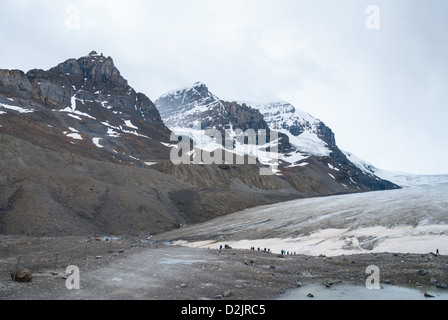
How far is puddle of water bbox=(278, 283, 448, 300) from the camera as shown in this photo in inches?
533

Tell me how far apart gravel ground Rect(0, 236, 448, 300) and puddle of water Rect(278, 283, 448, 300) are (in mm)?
736

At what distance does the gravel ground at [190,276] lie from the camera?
515 inches

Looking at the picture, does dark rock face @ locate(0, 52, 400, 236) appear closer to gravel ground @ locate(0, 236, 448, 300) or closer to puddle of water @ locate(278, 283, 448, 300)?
gravel ground @ locate(0, 236, 448, 300)

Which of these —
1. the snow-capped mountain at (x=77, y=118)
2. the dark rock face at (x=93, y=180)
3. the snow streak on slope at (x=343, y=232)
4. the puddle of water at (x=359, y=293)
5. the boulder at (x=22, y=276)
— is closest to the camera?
the puddle of water at (x=359, y=293)

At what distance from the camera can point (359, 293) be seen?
47.4 ft

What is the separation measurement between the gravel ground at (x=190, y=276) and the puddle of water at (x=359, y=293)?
0.74m

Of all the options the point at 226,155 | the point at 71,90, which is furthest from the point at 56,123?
the point at 226,155

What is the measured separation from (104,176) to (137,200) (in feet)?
49.8

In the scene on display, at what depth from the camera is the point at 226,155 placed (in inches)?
6201

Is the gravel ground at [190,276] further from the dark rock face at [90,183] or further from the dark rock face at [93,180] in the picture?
the dark rock face at [93,180]

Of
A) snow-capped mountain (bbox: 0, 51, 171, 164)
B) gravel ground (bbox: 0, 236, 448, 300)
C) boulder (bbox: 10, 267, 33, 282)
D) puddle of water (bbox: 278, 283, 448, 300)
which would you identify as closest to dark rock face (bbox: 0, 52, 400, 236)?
snow-capped mountain (bbox: 0, 51, 171, 164)

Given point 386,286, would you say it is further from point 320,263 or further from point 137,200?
point 137,200

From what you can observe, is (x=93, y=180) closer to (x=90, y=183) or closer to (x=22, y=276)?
(x=90, y=183)

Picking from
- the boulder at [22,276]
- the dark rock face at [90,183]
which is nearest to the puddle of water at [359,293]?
the boulder at [22,276]
